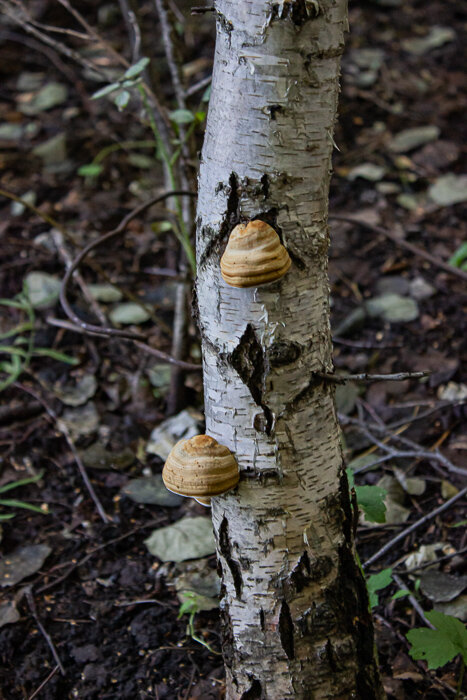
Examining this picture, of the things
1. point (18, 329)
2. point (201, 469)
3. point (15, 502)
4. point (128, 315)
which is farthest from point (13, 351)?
point (201, 469)

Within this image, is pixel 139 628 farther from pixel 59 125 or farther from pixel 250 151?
pixel 59 125

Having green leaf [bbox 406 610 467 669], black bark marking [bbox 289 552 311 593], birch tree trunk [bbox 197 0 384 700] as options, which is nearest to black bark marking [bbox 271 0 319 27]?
birch tree trunk [bbox 197 0 384 700]

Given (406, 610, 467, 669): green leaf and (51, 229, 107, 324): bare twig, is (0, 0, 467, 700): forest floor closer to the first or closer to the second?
(51, 229, 107, 324): bare twig

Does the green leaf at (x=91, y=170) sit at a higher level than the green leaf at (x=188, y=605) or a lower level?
higher

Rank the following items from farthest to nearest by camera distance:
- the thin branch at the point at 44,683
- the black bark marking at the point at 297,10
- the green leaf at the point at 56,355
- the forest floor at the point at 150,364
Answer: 1. the green leaf at the point at 56,355
2. the forest floor at the point at 150,364
3. the thin branch at the point at 44,683
4. the black bark marking at the point at 297,10

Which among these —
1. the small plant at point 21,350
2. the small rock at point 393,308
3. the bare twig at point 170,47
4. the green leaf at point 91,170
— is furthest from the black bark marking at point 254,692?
the green leaf at point 91,170

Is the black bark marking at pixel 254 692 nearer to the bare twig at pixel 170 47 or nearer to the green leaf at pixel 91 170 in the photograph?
the bare twig at pixel 170 47
